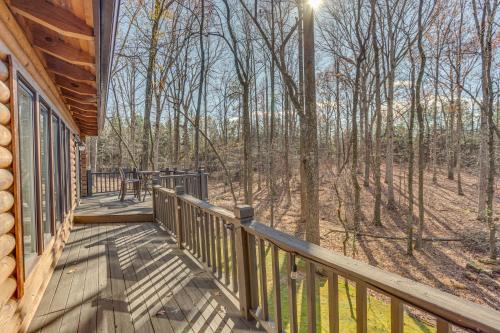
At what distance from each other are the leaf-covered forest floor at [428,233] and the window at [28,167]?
6740mm

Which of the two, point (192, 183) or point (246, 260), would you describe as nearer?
point (246, 260)

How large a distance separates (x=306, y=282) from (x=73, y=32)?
91.9 inches

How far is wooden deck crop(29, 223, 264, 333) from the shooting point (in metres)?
2.35

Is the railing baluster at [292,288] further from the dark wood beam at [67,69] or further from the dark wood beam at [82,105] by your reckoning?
the dark wood beam at [82,105]

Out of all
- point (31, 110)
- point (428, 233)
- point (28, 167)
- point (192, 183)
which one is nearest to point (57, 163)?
point (31, 110)

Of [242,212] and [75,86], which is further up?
[75,86]

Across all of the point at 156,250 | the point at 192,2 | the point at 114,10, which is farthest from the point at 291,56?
the point at 114,10

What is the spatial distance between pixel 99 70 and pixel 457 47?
13430mm

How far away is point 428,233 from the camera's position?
32.2 feet

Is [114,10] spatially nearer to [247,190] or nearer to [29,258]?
[29,258]

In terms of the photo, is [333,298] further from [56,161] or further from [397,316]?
[56,161]

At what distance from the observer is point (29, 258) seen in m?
2.50

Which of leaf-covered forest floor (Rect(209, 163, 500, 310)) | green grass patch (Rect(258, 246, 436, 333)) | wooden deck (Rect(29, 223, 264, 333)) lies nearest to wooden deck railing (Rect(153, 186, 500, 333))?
wooden deck (Rect(29, 223, 264, 333))

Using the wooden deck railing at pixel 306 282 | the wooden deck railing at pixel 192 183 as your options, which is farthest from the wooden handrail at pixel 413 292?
the wooden deck railing at pixel 192 183
